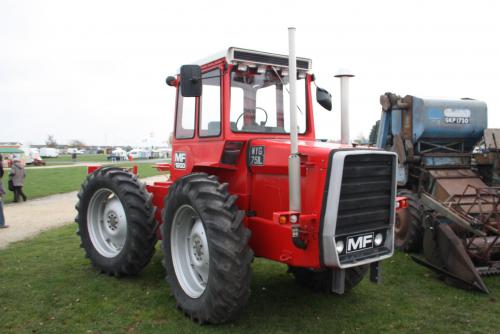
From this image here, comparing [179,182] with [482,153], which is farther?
[482,153]

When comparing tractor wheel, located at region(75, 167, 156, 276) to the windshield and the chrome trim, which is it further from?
the chrome trim

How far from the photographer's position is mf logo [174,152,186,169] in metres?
5.98

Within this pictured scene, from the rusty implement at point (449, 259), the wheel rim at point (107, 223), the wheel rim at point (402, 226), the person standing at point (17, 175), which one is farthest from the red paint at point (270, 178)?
the person standing at point (17, 175)

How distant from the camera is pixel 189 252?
5.22 meters

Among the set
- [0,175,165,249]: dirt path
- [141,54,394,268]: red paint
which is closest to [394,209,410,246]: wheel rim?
[141,54,394,268]: red paint

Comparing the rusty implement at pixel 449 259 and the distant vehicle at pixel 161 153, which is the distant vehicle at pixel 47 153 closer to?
the distant vehicle at pixel 161 153

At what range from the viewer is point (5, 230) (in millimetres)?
10656

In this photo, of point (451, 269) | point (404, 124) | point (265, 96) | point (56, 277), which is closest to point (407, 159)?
point (404, 124)

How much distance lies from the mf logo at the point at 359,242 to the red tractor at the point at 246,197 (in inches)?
0.5

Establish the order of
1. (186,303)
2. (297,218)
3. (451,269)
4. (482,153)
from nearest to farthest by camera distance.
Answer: (297,218) < (186,303) < (451,269) < (482,153)

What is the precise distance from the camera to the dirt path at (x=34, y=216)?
1015 cm

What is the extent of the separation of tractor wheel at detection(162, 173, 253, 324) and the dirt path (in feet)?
17.7

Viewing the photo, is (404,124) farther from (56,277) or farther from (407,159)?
(56,277)

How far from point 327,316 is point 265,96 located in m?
2.64
